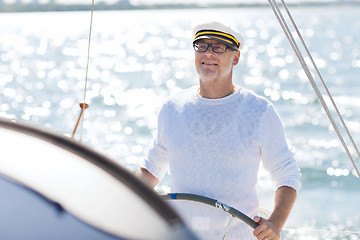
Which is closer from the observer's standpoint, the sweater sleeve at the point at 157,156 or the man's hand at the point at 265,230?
the man's hand at the point at 265,230

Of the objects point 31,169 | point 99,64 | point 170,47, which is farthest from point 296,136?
point 170,47

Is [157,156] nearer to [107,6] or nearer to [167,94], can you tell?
[167,94]

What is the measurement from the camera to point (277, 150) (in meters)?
1.95

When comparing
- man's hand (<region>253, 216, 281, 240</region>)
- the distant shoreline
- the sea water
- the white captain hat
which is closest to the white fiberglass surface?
the sea water

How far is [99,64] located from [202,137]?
2134 cm

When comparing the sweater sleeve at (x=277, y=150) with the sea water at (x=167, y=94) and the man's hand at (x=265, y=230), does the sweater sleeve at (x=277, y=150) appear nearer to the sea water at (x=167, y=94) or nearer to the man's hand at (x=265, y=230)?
the man's hand at (x=265, y=230)

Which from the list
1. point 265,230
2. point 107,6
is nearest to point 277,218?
point 265,230

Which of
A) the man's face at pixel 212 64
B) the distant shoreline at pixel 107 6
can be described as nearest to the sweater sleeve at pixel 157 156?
the man's face at pixel 212 64

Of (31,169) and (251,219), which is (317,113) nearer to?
(251,219)

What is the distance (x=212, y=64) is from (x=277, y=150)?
35 cm

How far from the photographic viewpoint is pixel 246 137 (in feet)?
6.39

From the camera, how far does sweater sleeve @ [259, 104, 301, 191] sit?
6.39 ft

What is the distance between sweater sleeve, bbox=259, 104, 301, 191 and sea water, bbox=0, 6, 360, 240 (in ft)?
1.50

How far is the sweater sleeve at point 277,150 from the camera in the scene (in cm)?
195
